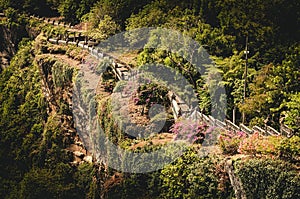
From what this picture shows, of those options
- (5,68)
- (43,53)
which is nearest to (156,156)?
(43,53)

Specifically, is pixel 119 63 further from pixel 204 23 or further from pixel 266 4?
pixel 266 4

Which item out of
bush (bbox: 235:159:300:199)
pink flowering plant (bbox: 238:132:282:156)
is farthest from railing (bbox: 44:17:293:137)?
bush (bbox: 235:159:300:199)

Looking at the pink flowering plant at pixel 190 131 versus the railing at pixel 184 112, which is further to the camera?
the pink flowering plant at pixel 190 131

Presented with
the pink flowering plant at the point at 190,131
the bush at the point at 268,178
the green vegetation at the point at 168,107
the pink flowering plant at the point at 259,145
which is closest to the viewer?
the bush at the point at 268,178

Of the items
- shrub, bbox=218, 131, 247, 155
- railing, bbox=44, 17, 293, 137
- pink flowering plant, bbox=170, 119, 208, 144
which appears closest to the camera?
shrub, bbox=218, 131, 247, 155

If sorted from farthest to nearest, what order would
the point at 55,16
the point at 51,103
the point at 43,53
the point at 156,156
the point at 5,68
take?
the point at 55,16 → the point at 5,68 → the point at 43,53 → the point at 51,103 → the point at 156,156

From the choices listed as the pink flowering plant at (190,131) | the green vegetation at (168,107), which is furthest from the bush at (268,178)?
the pink flowering plant at (190,131)

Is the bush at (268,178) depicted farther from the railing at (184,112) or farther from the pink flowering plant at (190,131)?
the pink flowering plant at (190,131)

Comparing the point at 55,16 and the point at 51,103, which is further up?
the point at 55,16

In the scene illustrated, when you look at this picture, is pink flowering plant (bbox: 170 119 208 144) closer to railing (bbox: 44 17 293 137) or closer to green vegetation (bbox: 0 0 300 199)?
green vegetation (bbox: 0 0 300 199)
